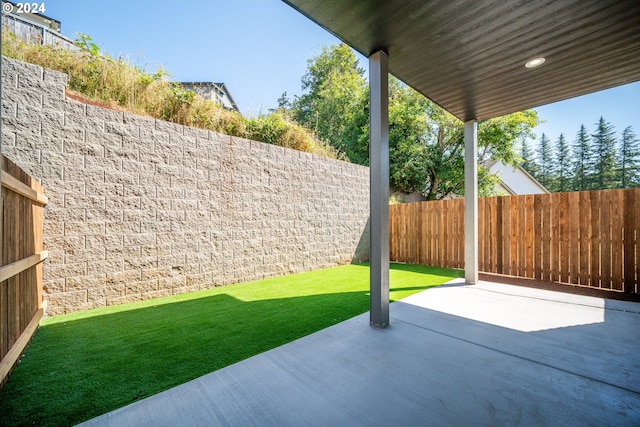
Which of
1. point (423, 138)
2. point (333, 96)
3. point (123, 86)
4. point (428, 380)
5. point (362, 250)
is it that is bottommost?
point (428, 380)

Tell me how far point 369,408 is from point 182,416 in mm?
1062

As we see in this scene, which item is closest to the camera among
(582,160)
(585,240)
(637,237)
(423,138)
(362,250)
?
(637,237)

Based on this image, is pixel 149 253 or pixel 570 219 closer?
pixel 149 253

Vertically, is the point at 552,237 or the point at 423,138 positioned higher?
the point at 423,138

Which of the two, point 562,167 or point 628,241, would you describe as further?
point 562,167

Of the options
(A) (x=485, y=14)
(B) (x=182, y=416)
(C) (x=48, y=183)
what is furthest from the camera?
(C) (x=48, y=183)

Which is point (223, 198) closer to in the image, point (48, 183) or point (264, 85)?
point (48, 183)

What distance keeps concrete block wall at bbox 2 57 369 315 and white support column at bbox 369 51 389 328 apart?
269 cm

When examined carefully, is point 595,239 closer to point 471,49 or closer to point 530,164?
point 471,49

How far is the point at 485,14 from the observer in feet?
7.55

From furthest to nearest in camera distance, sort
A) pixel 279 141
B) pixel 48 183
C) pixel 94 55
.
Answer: pixel 279 141, pixel 94 55, pixel 48 183

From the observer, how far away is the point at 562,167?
108 feet

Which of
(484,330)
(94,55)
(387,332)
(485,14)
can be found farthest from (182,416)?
(94,55)

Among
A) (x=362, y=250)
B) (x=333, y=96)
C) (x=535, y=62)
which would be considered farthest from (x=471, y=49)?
(x=333, y=96)
